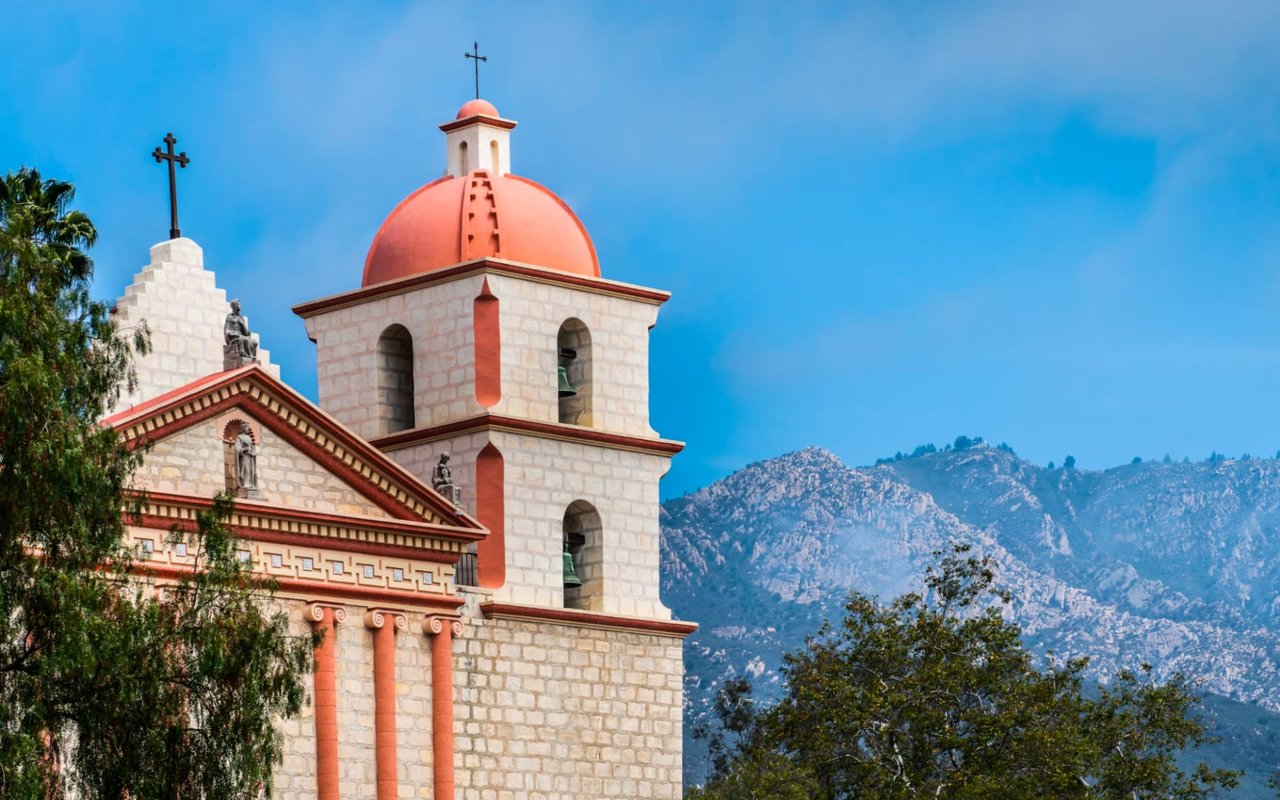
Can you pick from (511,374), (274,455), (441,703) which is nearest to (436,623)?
(441,703)

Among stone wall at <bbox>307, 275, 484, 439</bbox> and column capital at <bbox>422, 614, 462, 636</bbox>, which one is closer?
column capital at <bbox>422, 614, 462, 636</bbox>

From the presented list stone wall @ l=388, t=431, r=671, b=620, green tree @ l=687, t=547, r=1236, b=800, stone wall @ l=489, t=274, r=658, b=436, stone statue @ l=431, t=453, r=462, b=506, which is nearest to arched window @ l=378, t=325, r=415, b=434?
stone wall @ l=388, t=431, r=671, b=620

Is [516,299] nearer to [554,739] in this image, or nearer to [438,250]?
[438,250]

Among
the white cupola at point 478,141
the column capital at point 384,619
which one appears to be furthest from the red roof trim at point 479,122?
the column capital at point 384,619

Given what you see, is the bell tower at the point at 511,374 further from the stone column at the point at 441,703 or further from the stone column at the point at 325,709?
the stone column at the point at 325,709

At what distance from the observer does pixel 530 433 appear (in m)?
45.0

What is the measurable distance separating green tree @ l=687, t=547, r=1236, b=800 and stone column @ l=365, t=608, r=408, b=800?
55.0 feet

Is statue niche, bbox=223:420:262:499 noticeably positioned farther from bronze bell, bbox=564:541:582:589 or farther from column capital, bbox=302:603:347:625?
bronze bell, bbox=564:541:582:589

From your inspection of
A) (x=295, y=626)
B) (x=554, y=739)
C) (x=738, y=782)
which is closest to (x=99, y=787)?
(x=295, y=626)

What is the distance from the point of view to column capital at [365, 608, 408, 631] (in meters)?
42.1

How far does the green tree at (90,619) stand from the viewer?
31469 millimetres

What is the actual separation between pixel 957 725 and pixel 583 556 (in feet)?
53.0

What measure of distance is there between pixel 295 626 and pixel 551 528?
522 cm

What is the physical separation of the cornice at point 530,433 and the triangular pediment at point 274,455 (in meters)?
1.75
